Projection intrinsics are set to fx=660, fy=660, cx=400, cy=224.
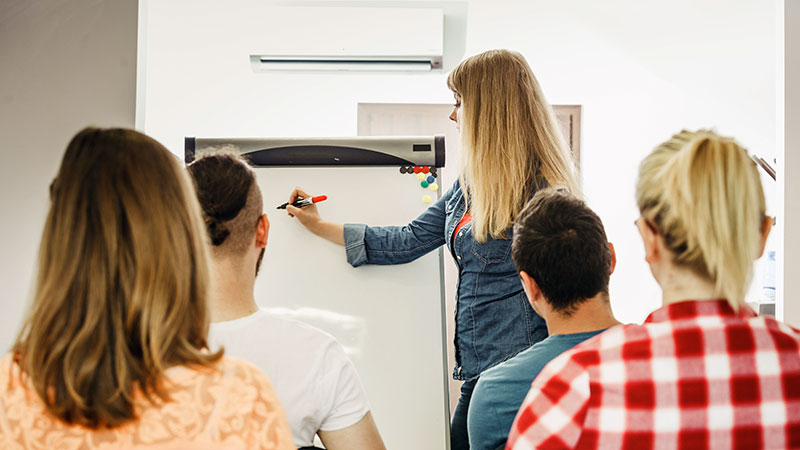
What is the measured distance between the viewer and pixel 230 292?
1062 mm

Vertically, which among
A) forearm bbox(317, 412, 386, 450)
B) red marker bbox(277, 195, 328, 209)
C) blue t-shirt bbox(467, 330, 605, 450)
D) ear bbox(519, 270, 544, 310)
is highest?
red marker bbox(277, 195, 328, 209)

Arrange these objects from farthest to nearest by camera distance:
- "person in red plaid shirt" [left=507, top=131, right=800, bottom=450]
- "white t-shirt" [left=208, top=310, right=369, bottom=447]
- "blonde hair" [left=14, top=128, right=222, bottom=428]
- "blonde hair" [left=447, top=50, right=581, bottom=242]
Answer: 1. "blonde hair" [left=447, top=50, right=581, bottom=242]
2. "white t-shirt" [left=208, top=310, right=369, bottom=447]
3. "person in red plaid shirt" [left=507, top=131, right=800, bottom=450]
4. "blonde hair" [left=14, top=128, right=222, bottom=428]

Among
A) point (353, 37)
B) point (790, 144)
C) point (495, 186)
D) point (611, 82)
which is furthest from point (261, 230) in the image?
point (611, 82)

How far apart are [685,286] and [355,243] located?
3.64 feet

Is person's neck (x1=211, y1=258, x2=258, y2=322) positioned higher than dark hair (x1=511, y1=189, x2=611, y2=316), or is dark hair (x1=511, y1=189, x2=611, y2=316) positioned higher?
dark hair (x1=511, y1=189, x2=611, y2=316)

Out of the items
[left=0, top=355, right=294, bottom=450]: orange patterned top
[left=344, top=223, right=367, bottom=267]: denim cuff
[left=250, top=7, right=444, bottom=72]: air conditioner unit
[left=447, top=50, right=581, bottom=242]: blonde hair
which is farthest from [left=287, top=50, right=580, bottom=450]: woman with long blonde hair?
[left=250, top=7, right=444, bottom=72]: air conditioner unit

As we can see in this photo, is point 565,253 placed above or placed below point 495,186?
below

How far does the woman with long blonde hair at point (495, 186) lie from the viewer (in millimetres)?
1511

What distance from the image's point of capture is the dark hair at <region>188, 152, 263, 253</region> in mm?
1079

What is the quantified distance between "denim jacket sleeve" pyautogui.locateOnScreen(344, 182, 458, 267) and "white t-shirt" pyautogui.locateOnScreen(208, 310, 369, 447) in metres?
0.79

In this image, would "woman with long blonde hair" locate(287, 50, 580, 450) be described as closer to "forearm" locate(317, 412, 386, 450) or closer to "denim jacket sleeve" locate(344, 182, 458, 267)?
"denim jacket sleeve" locate(344, 182, 458, 267)

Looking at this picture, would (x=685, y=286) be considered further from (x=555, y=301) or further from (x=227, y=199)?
(x=227, y=199)

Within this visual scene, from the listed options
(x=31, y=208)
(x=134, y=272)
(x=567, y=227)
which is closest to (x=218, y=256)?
(x=134, y=272)

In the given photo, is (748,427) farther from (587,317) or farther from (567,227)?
(567,227)
